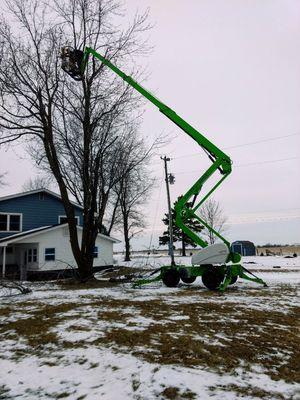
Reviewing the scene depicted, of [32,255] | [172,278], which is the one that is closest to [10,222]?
[32,255]

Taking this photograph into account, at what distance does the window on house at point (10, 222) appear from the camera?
26.3 metres

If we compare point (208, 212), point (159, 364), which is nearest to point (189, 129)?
point (159, 364)

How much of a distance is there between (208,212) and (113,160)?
147 ft

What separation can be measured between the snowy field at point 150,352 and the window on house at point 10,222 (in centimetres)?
1925

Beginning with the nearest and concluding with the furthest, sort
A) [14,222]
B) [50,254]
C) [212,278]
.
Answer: [212,278] < [50,254] < [14,222]

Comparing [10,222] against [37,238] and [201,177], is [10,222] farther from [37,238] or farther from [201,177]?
[201,177]

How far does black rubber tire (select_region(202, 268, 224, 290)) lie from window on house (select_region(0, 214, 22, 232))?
1870cm

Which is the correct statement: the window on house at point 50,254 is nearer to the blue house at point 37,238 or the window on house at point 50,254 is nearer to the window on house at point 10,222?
the blue house at point 37,238

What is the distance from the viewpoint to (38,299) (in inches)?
412

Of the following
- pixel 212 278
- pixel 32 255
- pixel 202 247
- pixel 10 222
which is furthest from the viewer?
pixel 10 222

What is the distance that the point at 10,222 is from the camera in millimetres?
26641

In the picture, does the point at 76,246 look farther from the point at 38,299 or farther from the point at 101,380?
the point at 101,380

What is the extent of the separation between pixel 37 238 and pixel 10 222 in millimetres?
3414

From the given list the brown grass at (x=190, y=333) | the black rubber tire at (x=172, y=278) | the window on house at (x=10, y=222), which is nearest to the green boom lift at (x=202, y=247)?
the black rubber tire at (x=172, y=278)
